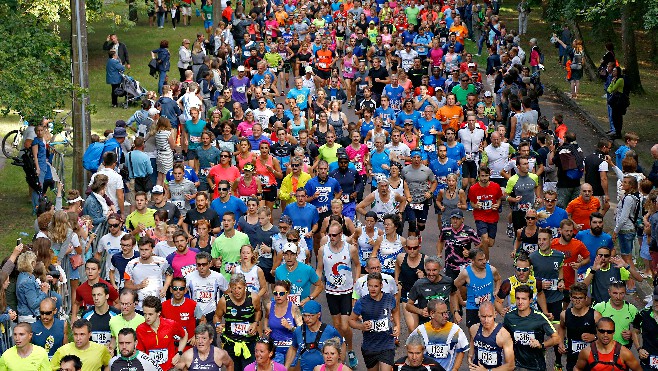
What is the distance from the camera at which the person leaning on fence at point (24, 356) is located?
1141 centimetres

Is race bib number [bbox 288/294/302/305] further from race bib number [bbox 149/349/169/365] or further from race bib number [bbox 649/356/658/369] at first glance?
Result: race bib number [bbox 649/356/658/369]

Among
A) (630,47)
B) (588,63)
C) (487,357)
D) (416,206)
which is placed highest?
(630,47)

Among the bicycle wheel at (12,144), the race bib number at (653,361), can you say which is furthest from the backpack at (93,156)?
the race bib number at (653,361)

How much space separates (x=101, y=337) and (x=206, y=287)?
4.81 ft

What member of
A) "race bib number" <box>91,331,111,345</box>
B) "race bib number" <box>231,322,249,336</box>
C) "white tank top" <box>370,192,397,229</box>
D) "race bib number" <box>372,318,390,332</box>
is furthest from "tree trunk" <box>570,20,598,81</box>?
"race bib number" <box>91,331,111,345</box>

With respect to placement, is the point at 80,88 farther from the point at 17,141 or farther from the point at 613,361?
the point at 613,361

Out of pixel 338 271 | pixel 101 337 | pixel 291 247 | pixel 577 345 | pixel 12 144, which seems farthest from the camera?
pixel 12 144

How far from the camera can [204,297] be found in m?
13.6

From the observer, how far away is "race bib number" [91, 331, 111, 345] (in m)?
12.6

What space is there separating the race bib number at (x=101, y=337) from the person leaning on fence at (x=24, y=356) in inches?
42.2

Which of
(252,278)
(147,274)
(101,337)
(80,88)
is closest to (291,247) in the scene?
(252,278)

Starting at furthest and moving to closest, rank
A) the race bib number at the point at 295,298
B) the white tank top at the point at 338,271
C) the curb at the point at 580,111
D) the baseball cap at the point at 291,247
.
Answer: the curb at the point at 580,111 < the white tank top at the point at 338,271 < the baseball cap at the point at 291,247 < the race bib number at the point at 295,298

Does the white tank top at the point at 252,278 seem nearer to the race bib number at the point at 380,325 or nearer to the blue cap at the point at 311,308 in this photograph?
the blue cap at the point at 311,308

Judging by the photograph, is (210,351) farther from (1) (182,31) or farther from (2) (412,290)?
(1) (182,31)
